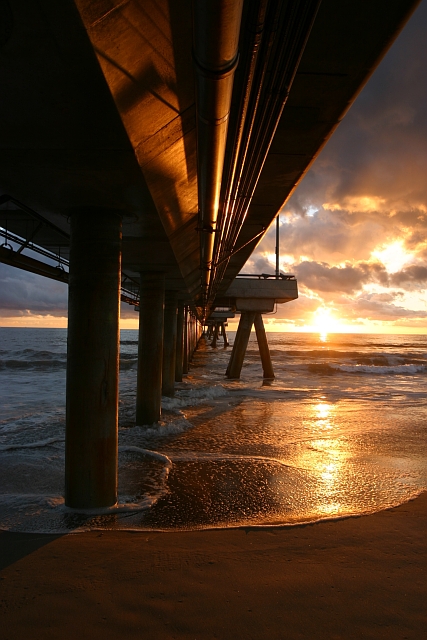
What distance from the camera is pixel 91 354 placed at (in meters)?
5.27

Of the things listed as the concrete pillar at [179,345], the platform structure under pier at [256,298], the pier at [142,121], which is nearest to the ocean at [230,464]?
the pier at [142,121]

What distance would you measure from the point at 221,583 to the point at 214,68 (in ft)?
11.7

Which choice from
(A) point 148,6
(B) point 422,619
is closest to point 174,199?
(A) point 148,6

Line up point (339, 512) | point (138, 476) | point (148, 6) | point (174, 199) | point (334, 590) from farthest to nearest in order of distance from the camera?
point (138, 476) < point (174, 199) < point (339, 512) < point (334, 590) < point (148, 6)

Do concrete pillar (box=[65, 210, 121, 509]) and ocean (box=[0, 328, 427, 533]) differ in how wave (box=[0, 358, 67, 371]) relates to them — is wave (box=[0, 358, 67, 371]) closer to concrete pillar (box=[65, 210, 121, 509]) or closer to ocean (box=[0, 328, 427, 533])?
ocean (box=[0, 328, 427, 533])

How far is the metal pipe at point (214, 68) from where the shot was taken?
1965 mm

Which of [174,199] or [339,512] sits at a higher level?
[174,199]

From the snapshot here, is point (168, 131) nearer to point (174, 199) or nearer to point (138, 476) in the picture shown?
point (174, 199)

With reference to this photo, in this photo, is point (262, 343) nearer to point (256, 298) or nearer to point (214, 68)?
point (256, 298)

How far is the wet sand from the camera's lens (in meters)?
3.20

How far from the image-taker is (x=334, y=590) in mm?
3637

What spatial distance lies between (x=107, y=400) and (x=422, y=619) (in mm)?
3574

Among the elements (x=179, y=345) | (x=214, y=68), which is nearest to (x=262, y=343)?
(x=179, y=345)

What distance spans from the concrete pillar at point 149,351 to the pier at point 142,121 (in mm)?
3552
